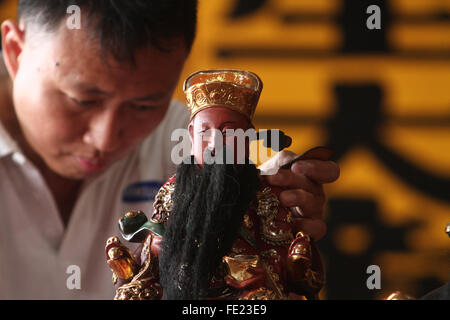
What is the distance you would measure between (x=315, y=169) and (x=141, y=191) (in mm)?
499

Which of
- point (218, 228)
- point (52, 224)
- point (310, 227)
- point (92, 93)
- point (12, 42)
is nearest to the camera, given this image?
point (218, 228)

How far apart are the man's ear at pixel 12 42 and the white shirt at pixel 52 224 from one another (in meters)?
0.25

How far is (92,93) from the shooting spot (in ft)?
3.12

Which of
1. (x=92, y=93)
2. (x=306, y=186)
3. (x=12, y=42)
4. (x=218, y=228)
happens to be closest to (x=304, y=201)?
(x=306, y=186)

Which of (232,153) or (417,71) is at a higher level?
(417,71)

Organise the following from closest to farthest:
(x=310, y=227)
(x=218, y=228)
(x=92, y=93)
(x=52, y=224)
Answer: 1. (x=218, y=228)
2. (x=310, y=227)
3. (x=92, y=93)
4. (x=52, y=224)

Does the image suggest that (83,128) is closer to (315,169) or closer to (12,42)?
(12,42)

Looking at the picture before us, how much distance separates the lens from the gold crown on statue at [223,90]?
78 centimetres

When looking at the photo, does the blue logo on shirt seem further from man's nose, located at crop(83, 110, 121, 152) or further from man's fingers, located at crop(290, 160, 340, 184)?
man's fingers, located at crop(290, 160, 340, 184)

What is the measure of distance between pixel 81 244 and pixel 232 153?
2.38 feet

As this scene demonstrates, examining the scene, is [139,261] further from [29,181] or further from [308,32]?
[308,32]

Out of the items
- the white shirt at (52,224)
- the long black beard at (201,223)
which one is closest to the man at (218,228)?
the long black beard at (201,223)

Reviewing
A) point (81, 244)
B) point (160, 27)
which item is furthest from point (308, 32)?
point (81, 244)
